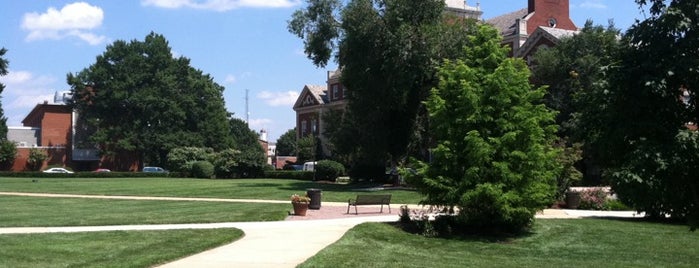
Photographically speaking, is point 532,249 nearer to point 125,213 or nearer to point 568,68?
point 125,213

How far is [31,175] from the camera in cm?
7044

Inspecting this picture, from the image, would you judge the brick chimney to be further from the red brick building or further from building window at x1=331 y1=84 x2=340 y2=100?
the red brick building

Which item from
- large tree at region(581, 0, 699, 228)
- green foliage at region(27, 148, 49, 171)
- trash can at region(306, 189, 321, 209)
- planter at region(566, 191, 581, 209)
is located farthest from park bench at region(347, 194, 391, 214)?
green foliage at region(27, 148, 49, 171)

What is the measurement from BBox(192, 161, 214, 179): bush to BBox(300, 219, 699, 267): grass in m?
52.8

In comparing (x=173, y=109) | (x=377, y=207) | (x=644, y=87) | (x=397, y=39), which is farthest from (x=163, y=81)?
(x=644, y=87)

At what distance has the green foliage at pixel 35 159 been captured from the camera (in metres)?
91.8

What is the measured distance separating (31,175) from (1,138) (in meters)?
19.7

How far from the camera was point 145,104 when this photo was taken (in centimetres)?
9144

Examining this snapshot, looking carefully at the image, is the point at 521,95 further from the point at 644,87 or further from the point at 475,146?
the point at 644,87

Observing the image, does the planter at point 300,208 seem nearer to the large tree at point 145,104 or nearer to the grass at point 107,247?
the grass at point 107,247

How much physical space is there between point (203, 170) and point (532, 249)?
186 ft

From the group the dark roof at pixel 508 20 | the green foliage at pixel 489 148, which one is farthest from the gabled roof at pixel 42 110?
the green foliage at pixel 489 148

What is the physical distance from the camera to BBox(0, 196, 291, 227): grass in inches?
789

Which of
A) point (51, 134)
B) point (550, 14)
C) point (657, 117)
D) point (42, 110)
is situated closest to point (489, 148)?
point (657, 117)
